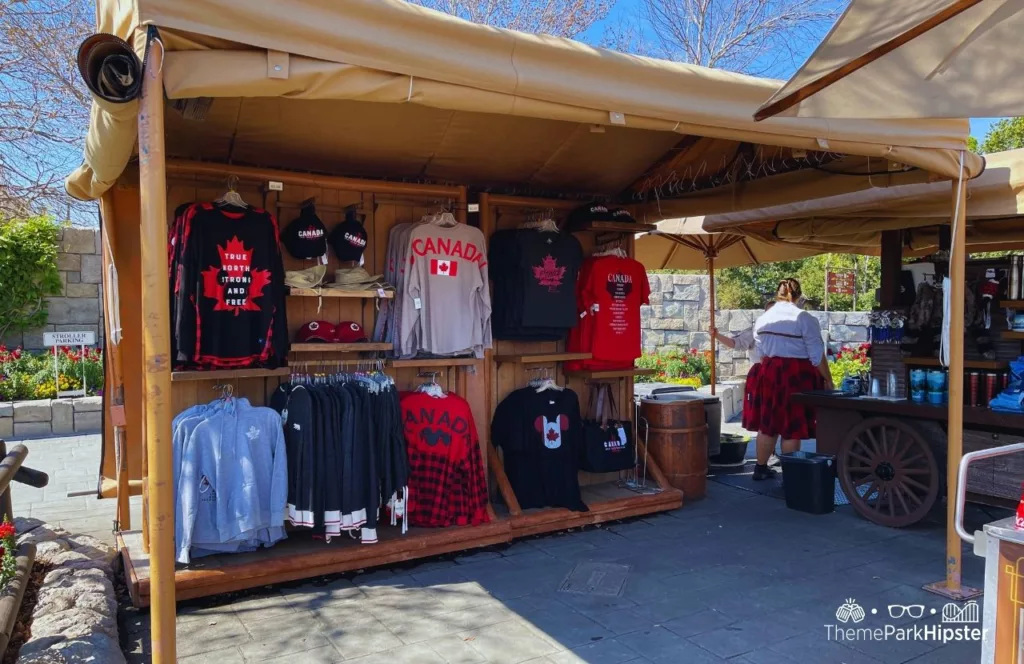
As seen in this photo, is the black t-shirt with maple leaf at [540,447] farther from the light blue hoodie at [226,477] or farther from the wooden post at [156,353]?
the wooden post at [156,353]

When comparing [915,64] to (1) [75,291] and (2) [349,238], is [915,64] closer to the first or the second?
(2) [349,238]

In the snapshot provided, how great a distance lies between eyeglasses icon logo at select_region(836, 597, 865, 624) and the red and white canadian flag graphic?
10.1 ft

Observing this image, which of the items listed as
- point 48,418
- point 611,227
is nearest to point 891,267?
point 611,227

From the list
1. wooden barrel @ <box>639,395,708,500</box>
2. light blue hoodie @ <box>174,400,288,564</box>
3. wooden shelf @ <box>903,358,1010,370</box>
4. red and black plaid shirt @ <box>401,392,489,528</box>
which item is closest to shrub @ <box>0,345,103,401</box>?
light blue hoodie @ <box>174,400,288,564</box>

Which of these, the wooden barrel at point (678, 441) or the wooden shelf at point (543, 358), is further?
the wooden barrel at point (678, 441)

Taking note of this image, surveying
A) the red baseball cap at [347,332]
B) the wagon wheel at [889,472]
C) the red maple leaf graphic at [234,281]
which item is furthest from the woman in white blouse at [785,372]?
the red maple leaf graphic at [234,281]

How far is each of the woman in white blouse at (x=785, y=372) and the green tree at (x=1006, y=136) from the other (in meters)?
9.33

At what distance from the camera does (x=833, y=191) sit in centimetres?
494

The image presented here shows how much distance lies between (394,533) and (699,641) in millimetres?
2035

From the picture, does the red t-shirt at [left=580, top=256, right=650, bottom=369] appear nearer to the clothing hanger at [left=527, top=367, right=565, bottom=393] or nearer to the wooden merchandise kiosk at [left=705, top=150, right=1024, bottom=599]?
the clothing hanger at [left=527, top=367, right=565, bottom=393]

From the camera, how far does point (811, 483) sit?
553 cm

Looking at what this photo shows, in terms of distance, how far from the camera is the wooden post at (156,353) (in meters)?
2.33

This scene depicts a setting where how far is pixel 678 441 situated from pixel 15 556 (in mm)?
4525
